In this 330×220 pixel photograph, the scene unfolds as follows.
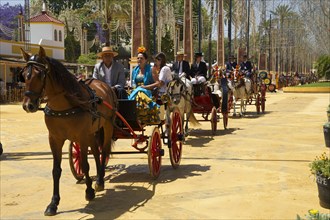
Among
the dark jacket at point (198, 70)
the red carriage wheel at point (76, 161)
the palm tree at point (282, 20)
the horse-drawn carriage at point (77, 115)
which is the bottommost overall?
the red carriage wheel at point (76, 161)

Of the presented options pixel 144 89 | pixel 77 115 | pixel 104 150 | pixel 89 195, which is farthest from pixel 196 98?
pixel 77 115

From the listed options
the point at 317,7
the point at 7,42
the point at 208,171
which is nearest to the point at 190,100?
the point at 208,171

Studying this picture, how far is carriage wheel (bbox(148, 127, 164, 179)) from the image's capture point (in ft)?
25.6

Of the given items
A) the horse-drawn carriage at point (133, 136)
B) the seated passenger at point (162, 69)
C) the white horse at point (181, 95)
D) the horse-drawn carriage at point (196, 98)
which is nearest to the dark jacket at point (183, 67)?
the horse-drawn carriage at point (196, 98)

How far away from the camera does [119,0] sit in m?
42.6

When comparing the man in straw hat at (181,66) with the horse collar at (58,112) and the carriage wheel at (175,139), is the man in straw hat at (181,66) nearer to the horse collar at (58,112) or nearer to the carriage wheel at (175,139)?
the carriage wheel at (175,139)

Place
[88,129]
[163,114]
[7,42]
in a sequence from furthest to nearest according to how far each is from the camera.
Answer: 1. [7,42]
2. [163,114]
3. [88,129]

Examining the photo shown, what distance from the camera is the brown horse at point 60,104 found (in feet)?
19.1

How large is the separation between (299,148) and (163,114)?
3.81m

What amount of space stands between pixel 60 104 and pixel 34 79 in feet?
1.85

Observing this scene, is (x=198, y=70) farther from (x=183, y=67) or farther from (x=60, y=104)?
(x=60, y=104)

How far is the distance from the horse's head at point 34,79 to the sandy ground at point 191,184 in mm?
1569

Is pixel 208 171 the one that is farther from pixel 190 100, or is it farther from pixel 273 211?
pixel 190 100

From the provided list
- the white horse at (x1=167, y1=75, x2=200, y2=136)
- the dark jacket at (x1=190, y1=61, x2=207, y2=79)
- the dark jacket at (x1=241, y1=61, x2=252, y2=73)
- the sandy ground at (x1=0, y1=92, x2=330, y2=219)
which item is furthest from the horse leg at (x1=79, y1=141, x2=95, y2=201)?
the dark jacket at (x1=241, y1=61, x2=252, y2=73)
